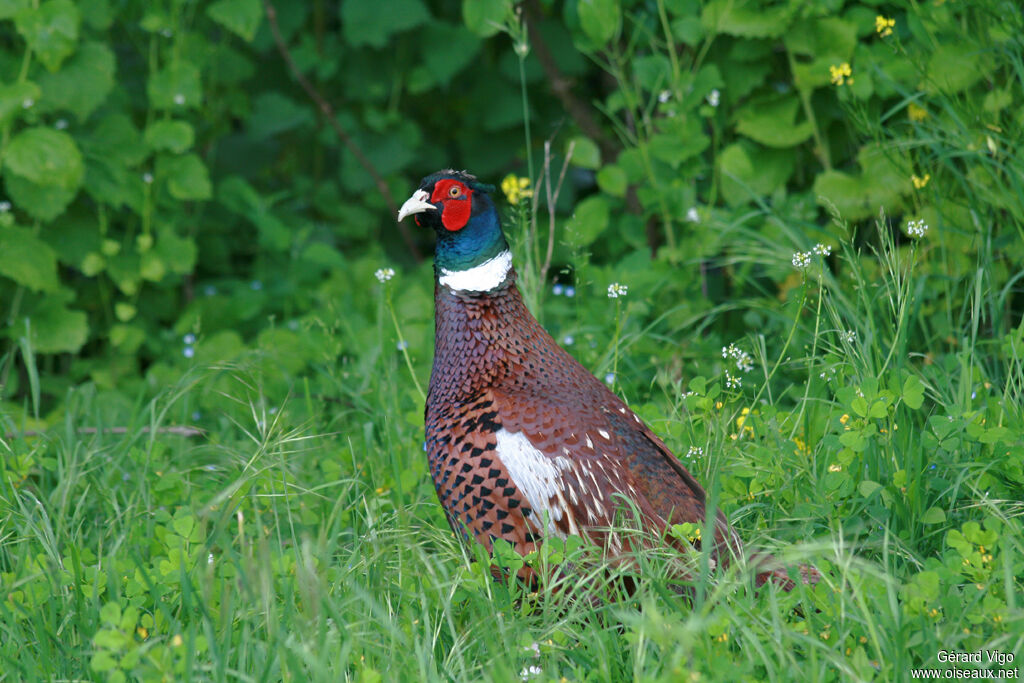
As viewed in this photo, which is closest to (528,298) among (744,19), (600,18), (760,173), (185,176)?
(600,18)

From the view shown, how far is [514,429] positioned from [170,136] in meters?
2.54

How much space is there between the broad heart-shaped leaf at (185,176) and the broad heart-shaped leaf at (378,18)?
3.02ft

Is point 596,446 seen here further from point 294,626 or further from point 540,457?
point 294,626

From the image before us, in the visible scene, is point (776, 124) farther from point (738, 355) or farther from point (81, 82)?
point (81, 82)

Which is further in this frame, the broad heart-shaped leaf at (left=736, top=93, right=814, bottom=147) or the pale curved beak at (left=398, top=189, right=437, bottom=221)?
the broad heart-shaped leaf at (left=736, top=93, right=814, bottom=147)

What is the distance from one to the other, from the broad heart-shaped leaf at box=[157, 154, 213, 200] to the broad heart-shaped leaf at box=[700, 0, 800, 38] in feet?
6.75

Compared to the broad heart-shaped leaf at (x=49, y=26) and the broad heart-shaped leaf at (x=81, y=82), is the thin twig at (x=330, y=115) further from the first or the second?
the broad heart-shaped leaf at (x=49, y=26)

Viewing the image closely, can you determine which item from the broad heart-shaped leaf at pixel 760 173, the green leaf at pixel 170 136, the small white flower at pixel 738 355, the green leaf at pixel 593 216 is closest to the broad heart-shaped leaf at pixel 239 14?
the green leaf at pixel 170 136

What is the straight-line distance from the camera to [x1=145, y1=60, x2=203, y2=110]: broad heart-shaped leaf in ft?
14.4

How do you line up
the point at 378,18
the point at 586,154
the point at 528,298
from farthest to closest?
the point at 378,18 → the point at 586,154 → the point at 528,298

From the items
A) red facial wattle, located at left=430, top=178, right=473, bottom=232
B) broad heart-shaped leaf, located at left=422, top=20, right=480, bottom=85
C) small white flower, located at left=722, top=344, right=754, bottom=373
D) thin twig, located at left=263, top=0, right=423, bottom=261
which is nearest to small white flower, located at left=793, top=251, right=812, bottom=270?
small white flower, located at left=722, top=344, right=754, bottom=373

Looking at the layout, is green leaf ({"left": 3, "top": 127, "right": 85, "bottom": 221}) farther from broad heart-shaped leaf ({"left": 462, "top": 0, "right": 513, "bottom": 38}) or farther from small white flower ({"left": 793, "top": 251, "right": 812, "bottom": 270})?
small white flower ({"left": 793, "top": 251, "right": 812, "bottom": 270})

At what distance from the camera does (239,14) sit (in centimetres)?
438

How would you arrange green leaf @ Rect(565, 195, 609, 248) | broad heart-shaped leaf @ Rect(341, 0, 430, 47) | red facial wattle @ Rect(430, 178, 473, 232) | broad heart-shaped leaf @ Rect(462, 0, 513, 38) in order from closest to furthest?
1. red facial wattle @ Rect(430, 178, 473, 232)
2. broad heart-shaped leaf @ Rect(462, 0, 513, 38)
3. green leaf @ Rect(565, 195, 609, 248)
4. broad heart-shaped leaf @ Rect(341, 0, 430, 47)
